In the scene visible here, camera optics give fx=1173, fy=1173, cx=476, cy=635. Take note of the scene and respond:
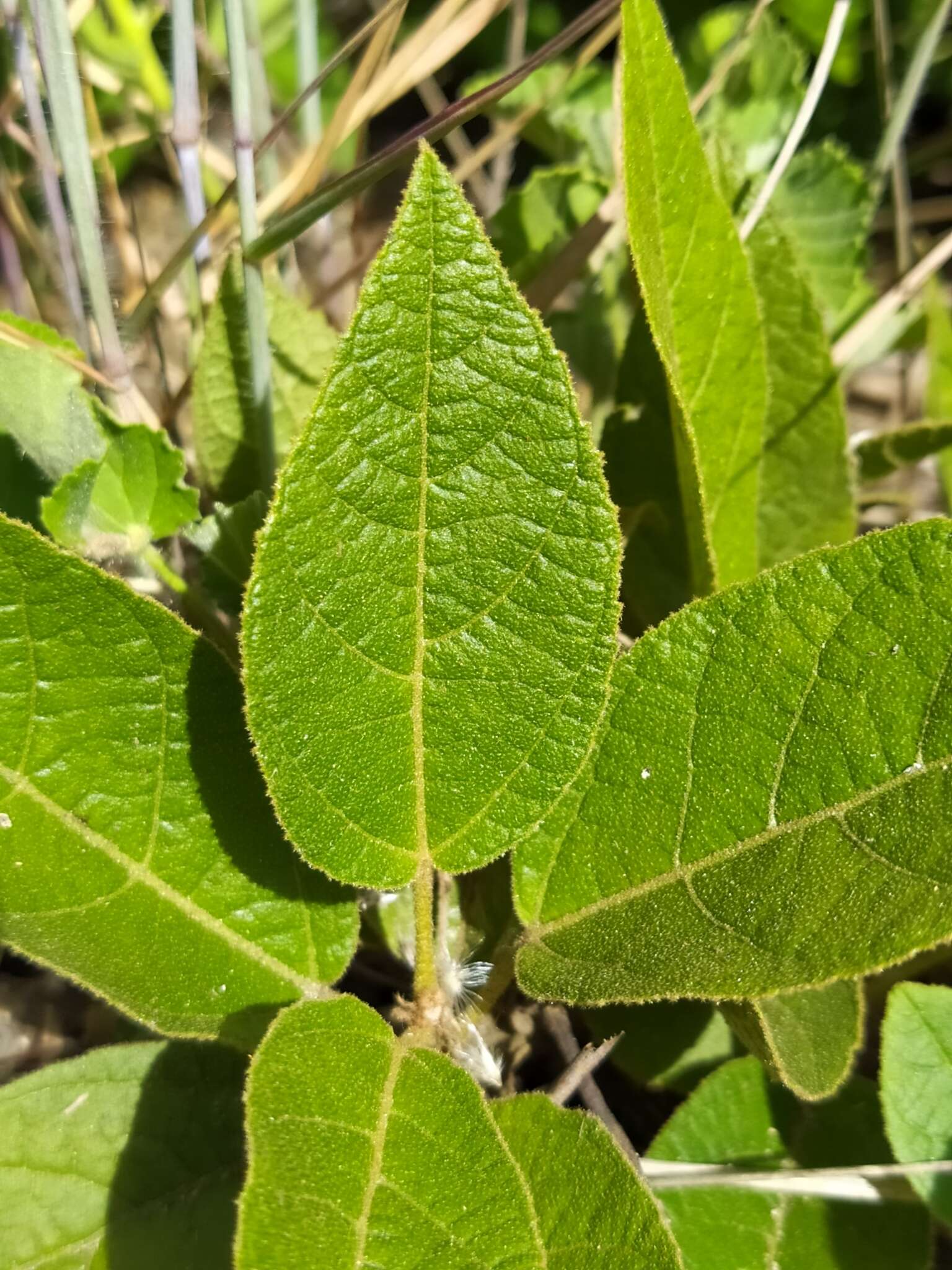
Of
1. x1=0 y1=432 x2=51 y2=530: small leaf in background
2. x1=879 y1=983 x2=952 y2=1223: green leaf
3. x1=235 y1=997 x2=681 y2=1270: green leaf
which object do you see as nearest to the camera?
x1=235 y1=997 x2=681 y2=1270: green leaf

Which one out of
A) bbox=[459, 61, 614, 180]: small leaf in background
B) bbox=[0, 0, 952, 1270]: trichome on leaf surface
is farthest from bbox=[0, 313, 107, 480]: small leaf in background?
bbox=[459, 61, 614, 180]: small leaf in background

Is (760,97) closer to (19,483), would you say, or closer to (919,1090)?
(19,483)

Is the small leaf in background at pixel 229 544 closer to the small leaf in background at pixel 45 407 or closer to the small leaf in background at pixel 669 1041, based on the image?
the small leaf in background at pixel 45 407

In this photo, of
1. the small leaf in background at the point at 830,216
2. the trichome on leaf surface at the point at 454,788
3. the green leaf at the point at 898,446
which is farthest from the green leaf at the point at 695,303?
the small leaf in background at the point at 830,216

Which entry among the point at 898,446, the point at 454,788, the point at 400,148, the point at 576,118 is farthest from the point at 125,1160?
the point at 576,118

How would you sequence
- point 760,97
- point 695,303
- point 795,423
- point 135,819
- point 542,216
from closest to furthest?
point 135,819, point 695,303, point 795,423, point 542,216, point 760,97

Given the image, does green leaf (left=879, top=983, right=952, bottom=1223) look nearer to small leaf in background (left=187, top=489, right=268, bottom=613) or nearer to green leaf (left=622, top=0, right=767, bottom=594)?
green leaf (left=622, top=0, right=767, bottom=594)

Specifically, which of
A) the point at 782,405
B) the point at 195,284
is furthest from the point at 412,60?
the point at 782,405
